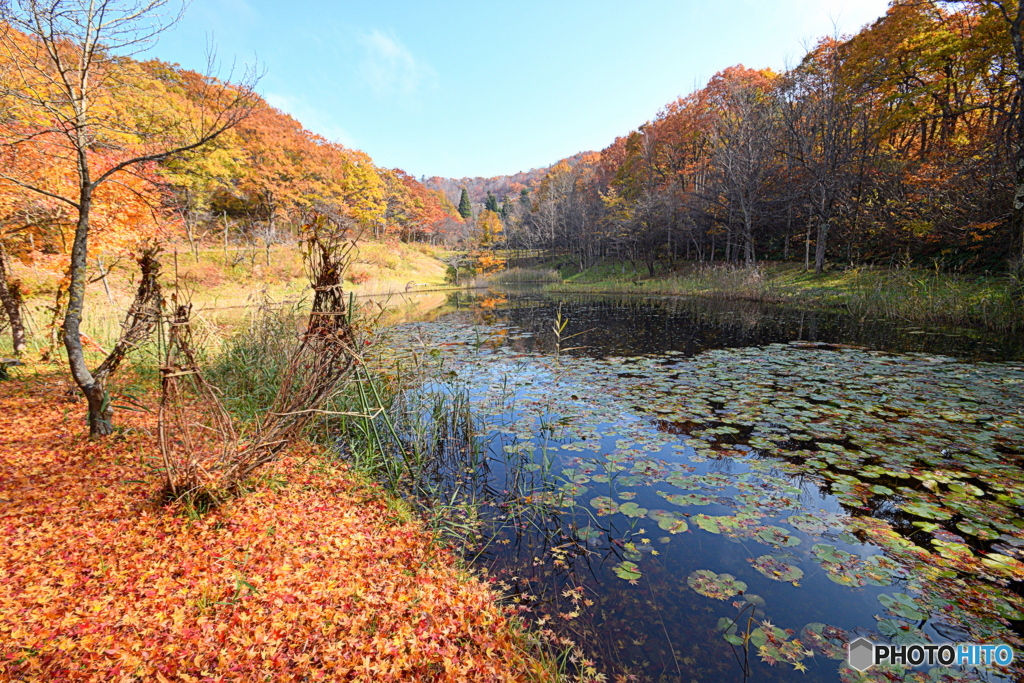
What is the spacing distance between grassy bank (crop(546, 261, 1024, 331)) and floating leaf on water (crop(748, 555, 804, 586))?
11527 mm

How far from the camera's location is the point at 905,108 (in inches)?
724

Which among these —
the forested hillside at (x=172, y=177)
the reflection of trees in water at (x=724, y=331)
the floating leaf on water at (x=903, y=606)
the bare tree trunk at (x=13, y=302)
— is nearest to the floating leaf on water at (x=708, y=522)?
the floating leaf on water at (x=903, y=606)

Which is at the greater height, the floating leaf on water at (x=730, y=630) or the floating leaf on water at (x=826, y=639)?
the floating leaf on water at (x=826, y=639)

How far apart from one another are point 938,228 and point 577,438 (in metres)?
17.4

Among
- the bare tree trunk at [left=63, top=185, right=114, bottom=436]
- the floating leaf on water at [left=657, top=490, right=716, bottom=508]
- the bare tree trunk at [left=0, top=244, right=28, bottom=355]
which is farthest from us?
the bare tree trunk at [left=0, top=244, right=28, bottom=355]

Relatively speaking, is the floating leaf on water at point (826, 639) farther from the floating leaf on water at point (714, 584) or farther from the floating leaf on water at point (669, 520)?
the floating leaf on water at point (669, 520)

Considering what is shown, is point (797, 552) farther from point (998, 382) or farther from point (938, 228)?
Result: point (938, 228)

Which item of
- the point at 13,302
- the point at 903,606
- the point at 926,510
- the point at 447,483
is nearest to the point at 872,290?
the point at 926,510

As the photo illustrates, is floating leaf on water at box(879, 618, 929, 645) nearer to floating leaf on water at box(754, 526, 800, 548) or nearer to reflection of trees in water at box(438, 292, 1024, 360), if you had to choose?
floating leaf on water at box(754, 526, 800, 548)

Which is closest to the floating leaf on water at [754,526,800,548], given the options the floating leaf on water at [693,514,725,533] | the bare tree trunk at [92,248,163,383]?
the floating leaf on water at [693,514,725,533]
